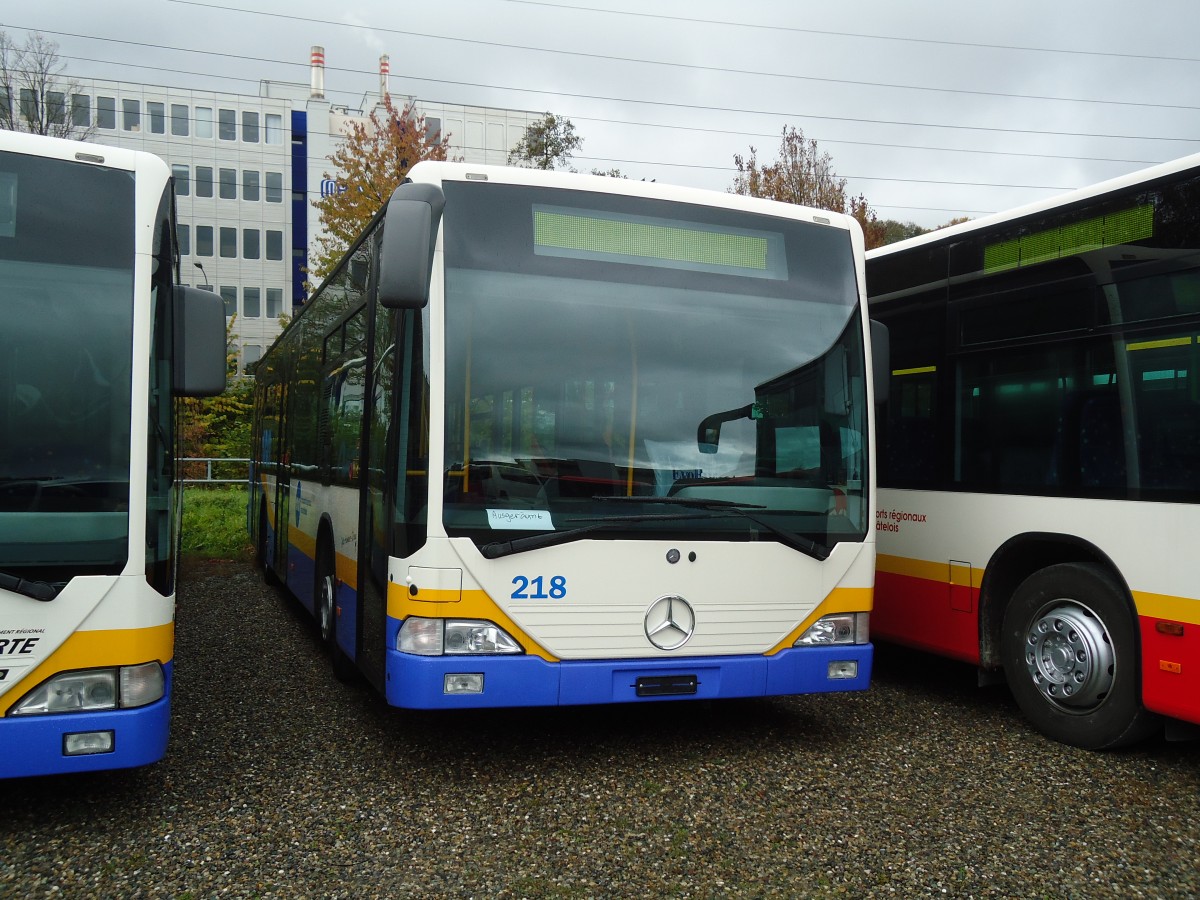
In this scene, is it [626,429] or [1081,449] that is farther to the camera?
[1081,449]

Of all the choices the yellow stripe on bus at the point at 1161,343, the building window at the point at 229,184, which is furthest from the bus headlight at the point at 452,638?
the building window at the point at 229,184

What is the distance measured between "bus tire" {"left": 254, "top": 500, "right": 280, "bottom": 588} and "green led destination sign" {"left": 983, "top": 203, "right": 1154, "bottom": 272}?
8.30 meters

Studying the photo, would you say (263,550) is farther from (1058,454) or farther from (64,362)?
(1058,454)

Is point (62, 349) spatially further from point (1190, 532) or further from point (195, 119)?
point (195, 119)

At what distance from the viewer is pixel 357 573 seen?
6.32m

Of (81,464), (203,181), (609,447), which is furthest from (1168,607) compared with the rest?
(203,181)

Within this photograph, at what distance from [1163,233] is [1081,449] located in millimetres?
1181

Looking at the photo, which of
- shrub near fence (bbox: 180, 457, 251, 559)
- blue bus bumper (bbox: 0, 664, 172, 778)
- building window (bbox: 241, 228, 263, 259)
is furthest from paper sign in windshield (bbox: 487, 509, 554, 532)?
building window (bbox: 241, 228, 263, 259)

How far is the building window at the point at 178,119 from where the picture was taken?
54.6 meters

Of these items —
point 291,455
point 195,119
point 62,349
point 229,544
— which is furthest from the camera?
point 195,119

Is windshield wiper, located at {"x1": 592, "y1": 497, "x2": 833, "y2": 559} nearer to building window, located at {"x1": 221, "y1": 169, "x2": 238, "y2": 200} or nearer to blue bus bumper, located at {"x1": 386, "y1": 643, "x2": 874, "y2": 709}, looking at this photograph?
blue bus bumper, located at {"x1": 386, "y1": 643, "x2": 874, "y2": 709}

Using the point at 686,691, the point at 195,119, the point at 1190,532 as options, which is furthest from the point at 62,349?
the point at 195,119

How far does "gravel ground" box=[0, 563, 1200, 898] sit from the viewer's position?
4.20m

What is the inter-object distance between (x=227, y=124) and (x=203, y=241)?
620cm
